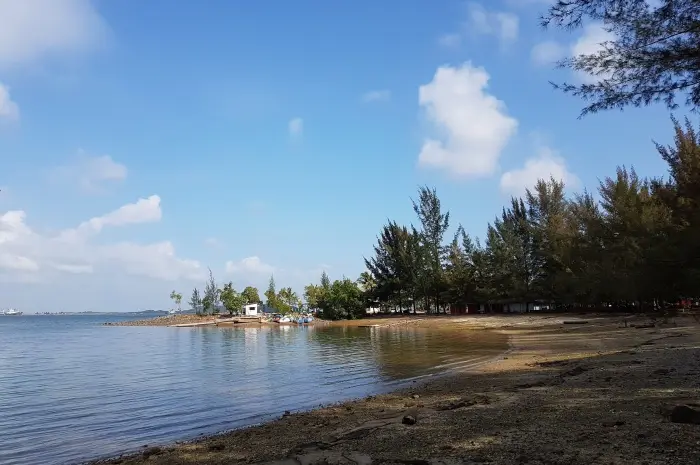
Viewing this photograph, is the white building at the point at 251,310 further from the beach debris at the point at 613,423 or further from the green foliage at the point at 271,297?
the beach debris at the point at 613,423

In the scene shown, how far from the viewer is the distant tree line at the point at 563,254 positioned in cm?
1126

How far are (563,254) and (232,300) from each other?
118 metres

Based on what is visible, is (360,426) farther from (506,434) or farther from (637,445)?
(637,445)

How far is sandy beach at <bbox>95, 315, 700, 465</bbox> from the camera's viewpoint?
6480mm

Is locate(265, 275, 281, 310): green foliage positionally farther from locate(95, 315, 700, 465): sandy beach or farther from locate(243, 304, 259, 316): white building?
locate(95, 315, 700, 465): sandy beach

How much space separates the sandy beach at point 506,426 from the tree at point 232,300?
115m

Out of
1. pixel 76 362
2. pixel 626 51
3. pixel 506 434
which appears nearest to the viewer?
pixel 506 434

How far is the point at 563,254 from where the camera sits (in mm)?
16672

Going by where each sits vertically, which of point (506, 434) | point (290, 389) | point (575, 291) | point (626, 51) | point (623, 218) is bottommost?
point (290, 389)

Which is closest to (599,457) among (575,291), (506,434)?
(506,434)

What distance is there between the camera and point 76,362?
35.7 metres

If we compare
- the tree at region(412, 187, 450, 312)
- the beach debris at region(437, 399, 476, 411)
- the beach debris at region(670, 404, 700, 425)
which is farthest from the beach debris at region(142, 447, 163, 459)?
the tree at region(412, 187, 450, 312)

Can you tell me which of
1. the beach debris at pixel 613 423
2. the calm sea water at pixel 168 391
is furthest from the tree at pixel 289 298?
the beach debris at pixel 613 423

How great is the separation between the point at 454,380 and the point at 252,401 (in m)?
7.67
